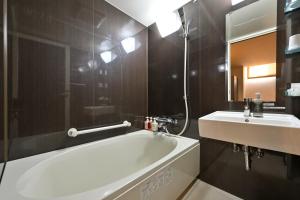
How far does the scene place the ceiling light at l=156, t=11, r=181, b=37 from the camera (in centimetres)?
173

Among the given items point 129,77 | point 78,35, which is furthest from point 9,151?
point 129,77

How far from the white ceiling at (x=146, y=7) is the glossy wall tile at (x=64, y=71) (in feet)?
0.27

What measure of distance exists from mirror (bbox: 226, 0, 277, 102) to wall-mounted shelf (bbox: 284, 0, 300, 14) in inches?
3.5

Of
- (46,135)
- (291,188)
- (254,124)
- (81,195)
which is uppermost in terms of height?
(254,124)

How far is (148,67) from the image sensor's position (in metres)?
2.11

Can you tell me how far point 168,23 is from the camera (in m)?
1.83

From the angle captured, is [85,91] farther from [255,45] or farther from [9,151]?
[255,45]

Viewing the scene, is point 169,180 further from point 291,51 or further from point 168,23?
point 168,23

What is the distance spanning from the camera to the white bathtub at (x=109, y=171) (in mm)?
720

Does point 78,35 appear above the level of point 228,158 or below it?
above

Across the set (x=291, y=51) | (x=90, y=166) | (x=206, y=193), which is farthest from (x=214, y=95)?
(x=90, y=166)

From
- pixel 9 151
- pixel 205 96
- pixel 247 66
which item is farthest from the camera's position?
pixel 205 96

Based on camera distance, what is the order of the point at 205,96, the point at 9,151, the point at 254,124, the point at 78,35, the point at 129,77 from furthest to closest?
the point at 129,77
the point at 205,96
the point at 78,35
the point at 9,151
the point at 254,124

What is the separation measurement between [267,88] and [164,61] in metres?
1.14
